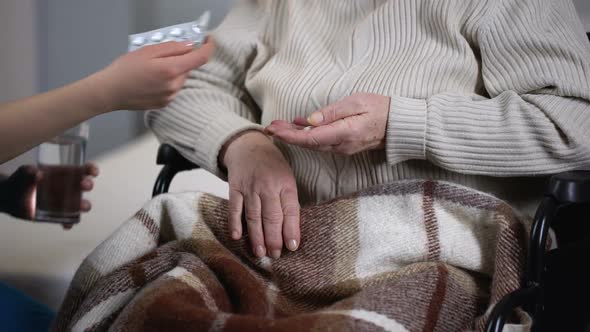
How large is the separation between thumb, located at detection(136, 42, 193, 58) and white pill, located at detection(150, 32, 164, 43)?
0.15ft

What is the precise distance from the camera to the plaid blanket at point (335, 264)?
27.3 inches

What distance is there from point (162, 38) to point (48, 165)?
0.28 metres

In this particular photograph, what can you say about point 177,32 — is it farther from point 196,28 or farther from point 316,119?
point 316,119

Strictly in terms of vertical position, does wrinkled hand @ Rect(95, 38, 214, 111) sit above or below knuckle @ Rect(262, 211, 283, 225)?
above

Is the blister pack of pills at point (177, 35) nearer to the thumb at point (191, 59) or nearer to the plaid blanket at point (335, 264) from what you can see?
the thumb at point (191, 59)

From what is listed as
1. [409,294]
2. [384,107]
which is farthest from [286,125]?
[409,294]

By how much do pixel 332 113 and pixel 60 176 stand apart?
1.45ft

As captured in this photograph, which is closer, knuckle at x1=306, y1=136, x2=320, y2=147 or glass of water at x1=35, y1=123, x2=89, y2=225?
knuckle at x1=306, y1=136, x2=320, y2=147

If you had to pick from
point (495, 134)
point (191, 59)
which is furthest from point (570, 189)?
point (191, 59)

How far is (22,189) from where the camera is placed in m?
1.00

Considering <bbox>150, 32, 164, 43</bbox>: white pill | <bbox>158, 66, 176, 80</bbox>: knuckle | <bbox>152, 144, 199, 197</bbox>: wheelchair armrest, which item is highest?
<bbox>150, 32, 164, 43</bbox>: white pill

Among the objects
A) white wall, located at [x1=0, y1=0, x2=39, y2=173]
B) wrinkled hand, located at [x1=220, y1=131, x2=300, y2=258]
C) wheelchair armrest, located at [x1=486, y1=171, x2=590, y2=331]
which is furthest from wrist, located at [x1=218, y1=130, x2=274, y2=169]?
wheelchair armrest, located at [x1=486, y1=171, x2=590, y2=331]

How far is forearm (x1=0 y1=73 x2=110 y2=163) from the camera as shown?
79cm

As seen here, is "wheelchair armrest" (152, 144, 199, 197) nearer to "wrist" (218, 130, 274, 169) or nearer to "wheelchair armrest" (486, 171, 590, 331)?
"wrist" (218, 130, 274, 169)
